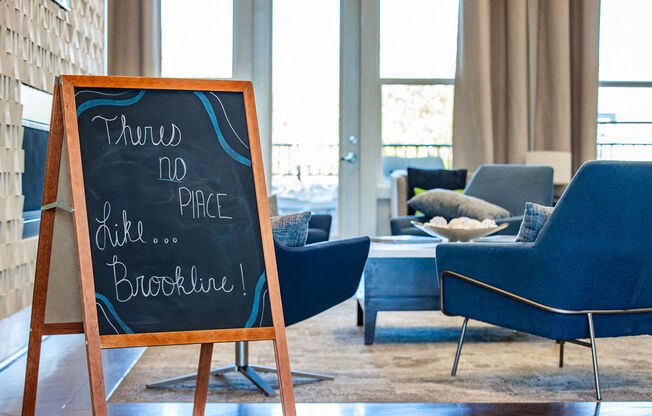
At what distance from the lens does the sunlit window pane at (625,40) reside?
241 inches

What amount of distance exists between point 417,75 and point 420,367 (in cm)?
366

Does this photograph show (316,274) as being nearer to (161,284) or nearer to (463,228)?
(161,284)

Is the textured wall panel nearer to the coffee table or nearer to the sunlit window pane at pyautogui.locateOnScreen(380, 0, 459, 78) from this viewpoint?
the coffee table

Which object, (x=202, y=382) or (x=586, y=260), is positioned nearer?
(x=202, y=382)

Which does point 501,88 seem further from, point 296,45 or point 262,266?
point 262,266

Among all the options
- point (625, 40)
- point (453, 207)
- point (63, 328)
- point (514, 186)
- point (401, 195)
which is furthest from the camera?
point (625, 40)

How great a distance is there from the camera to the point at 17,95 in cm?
299

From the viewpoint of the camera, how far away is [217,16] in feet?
19.4

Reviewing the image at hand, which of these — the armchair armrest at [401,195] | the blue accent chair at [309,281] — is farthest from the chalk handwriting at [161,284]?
the armchair armrest at [401,195]

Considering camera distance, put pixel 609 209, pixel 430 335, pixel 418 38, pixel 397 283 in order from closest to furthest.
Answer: pixel 609 209 < pixel 397 283 < pixel 430 335 < pixel 418 38

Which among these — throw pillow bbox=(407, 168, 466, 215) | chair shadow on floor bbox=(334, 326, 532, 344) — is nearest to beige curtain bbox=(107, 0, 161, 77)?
throw pillow bbox=(407, 168, 466, 215)

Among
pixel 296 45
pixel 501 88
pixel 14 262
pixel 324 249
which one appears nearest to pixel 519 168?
pixel 501 88

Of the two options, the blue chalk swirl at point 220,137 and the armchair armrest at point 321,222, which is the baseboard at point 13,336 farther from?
the armchair armrest at point 321,222

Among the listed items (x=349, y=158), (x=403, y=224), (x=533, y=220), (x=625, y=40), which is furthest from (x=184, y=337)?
(x=625, y=40)
